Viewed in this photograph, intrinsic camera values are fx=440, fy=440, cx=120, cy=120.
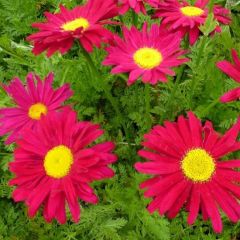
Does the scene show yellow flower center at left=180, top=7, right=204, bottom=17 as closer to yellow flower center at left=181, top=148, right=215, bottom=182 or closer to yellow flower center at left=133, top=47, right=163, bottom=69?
yellow flower center at left=133, top=47, right=163, bottom=69

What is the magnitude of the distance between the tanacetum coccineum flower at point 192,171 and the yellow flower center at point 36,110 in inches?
20.7

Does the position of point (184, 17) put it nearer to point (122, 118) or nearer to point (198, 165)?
point (122, 118)

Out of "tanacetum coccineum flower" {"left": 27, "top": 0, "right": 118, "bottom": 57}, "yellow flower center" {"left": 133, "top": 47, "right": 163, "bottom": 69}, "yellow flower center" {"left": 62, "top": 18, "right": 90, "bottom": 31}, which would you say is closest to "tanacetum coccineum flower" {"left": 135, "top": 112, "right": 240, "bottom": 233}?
"yellow flower center" {"left": 133, "top": 47, "right": 163, "bottom": 69}

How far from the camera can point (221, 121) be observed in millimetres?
2084

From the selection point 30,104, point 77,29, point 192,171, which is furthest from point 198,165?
point 30,104

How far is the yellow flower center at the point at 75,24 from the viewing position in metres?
1.74

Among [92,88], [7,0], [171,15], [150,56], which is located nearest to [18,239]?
[92,88]

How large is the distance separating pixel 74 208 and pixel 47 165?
0.60 feet

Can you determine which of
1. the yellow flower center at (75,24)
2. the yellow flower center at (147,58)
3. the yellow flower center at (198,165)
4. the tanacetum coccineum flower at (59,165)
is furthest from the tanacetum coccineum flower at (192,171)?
the yellow flower center at (75,24)

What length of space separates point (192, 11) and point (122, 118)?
23.4 inches

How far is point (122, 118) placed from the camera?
6.98ft

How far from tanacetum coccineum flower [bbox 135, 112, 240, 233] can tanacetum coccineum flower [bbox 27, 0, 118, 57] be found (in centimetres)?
43

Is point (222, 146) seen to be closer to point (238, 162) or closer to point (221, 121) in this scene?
point (238, 162)

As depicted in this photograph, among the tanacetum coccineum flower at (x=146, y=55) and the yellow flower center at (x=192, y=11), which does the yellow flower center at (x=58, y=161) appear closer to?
the tanacetum coccineum flower at (x=146, y=55)
